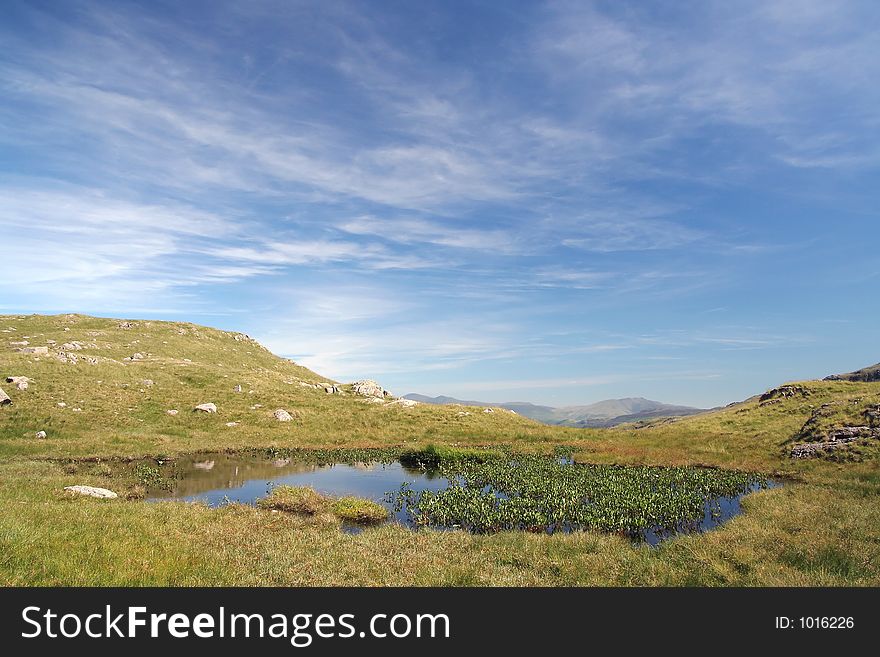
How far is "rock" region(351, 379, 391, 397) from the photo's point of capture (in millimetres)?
90750

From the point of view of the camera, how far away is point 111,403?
54312 mm

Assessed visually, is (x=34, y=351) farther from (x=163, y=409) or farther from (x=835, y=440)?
(x=835, y=440)

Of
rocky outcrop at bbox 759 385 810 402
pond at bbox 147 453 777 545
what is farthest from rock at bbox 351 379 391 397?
rocky outcrop at bbox 759 385 810 402

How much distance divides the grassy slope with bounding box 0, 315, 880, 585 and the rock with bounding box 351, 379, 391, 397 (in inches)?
1340

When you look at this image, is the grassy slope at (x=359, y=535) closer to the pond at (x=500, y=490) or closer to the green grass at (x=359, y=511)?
the green grass at (x=359, y=511)

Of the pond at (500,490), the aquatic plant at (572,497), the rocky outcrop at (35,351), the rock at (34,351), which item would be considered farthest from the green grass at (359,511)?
the rock at (34,351)

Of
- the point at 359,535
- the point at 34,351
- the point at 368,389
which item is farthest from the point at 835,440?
the point at 34,351

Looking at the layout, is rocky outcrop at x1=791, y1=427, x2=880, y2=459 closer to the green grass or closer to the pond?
the pond

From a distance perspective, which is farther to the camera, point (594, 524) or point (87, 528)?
point (594, 524)

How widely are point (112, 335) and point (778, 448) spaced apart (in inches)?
4848

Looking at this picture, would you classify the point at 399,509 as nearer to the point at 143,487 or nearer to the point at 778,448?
the point at 143,487

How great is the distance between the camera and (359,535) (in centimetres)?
1798
